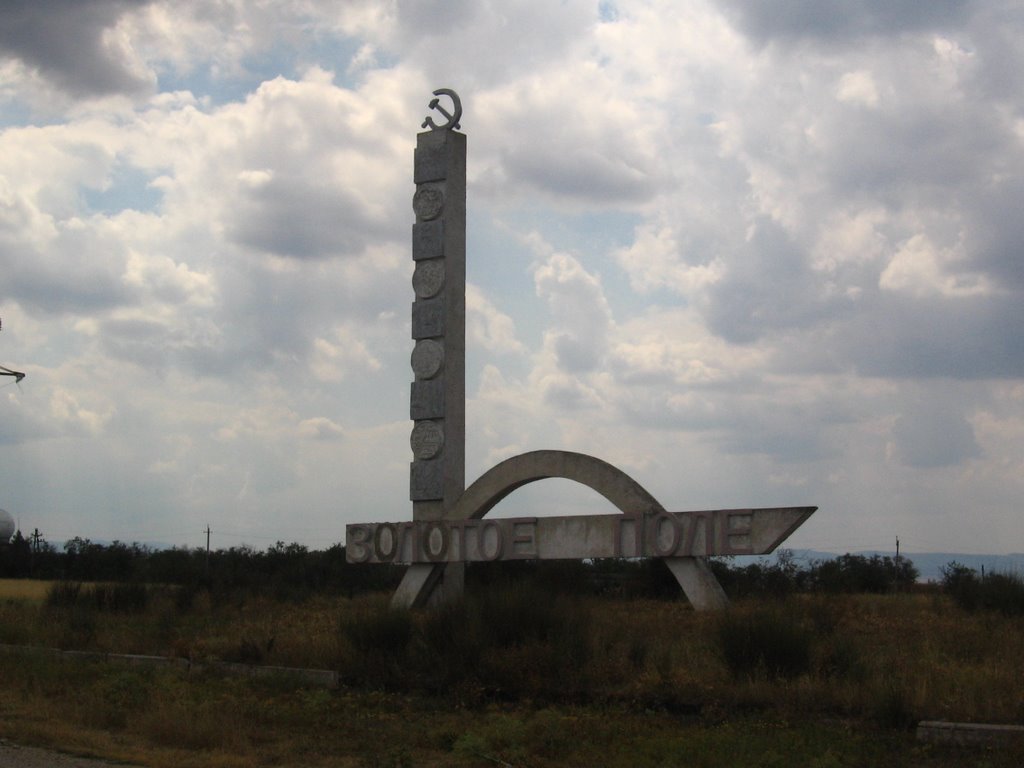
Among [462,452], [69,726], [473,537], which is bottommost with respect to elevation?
[69,726]

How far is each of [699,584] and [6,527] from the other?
150ft

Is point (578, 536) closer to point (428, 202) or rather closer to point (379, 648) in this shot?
point (379, 648)

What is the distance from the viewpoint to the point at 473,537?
808 inches

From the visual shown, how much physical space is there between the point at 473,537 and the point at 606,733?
34.0 ft

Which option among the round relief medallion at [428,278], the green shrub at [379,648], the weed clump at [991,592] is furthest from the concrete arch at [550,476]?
the weed clump at [991,592]

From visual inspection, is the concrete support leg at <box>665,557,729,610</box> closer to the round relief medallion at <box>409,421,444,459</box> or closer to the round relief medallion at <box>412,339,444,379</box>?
the round relief medallion at <box>409,421,444,459</box>

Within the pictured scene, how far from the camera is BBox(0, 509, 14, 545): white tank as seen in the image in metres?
55.1

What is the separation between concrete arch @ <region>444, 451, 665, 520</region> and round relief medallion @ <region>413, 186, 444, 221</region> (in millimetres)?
4841

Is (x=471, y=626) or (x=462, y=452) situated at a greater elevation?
(x=462, y=452)

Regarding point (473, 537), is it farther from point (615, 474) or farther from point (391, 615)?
point (391, 615)

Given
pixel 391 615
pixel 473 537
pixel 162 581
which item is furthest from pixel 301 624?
pixel 162 581

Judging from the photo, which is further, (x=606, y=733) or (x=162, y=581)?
(x=162, y=581)

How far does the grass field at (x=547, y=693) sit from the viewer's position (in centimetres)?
970

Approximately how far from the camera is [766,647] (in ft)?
40.5
